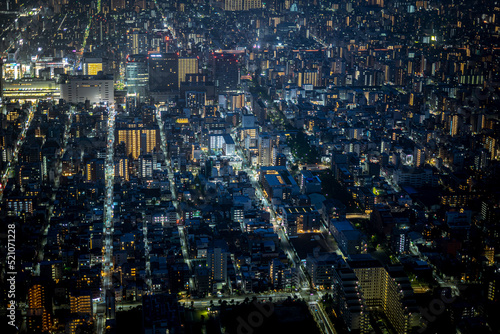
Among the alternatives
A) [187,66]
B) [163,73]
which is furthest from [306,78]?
[163,73]

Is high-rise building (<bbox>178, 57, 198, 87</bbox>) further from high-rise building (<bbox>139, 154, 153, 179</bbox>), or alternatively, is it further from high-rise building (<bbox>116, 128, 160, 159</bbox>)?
high-rise building (<bbox>139, 154, 153, 179</bbox>)

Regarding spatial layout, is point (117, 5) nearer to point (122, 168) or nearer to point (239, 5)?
point (239, 5)

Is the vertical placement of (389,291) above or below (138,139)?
below

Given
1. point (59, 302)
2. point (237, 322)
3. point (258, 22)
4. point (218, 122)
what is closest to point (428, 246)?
point (237, 322)

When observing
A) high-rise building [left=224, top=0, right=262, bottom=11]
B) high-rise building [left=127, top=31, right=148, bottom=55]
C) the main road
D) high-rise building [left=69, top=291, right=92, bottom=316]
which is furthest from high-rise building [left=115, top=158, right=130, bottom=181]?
high-rise building [left=224, top=0, right=262, bottom=11]

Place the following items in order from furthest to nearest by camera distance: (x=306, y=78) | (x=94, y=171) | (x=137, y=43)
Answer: (x=137, y=43)
(x=306, y=78)
(x=94, y=171)

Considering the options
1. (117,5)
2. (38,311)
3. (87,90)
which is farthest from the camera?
(117,5)

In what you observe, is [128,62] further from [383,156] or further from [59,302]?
[59,302]
